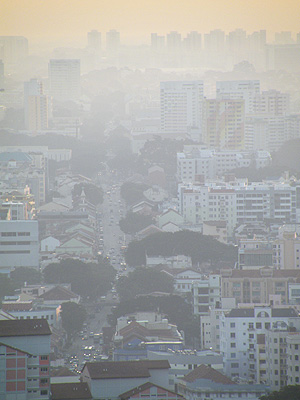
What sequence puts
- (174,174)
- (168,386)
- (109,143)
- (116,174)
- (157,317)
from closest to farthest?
(168,386) < (157,317) < (174,174) < (116,174) < (109,143)

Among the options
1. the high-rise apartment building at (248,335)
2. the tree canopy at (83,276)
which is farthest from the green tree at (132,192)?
the high-rise apartment building at (248,335)

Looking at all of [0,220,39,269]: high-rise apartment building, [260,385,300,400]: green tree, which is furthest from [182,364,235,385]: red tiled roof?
[0,220,39,269]: high-rise apartment building

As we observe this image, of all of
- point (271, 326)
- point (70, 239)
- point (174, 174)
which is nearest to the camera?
point (271, 326)

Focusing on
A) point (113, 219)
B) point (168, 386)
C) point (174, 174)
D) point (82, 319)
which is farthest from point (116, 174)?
point (168, 386)

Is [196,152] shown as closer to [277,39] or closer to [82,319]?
[82,319]

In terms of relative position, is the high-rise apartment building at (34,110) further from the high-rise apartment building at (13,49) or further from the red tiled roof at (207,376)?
the red tiled roof at (207,376)

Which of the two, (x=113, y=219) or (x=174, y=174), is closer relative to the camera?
(x=113, y=219)

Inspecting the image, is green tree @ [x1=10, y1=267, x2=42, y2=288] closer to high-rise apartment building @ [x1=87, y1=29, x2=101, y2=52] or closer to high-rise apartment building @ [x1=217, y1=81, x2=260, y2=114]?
high-rise apartment building @ [x1=217, y1=81, x2=260, y2=114]
